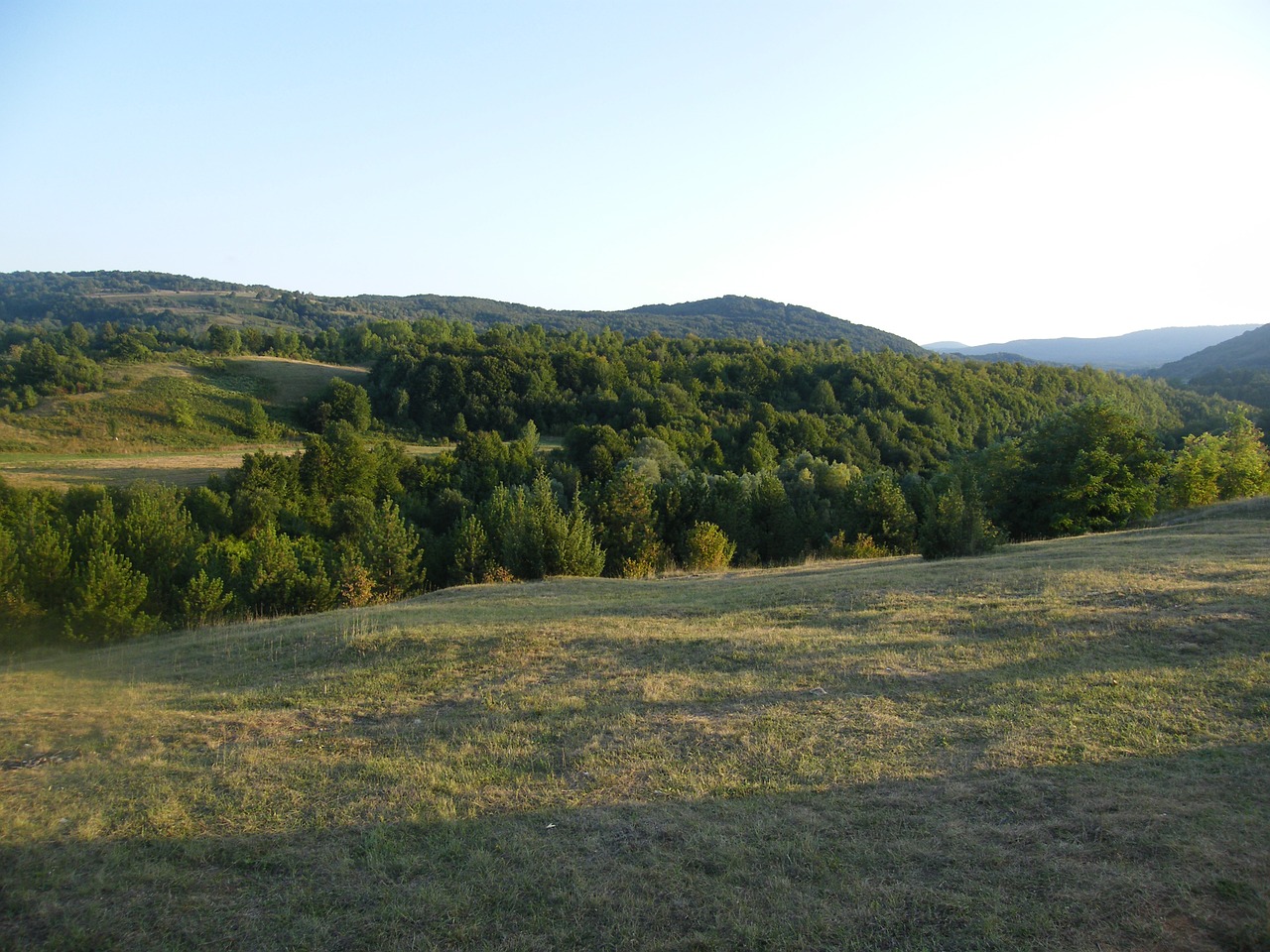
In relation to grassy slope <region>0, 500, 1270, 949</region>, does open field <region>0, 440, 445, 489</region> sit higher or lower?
lower

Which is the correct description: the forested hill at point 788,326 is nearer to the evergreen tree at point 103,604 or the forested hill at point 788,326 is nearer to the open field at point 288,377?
the open field at point 288,377

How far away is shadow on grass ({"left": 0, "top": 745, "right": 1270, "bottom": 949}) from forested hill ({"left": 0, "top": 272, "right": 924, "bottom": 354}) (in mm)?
142091

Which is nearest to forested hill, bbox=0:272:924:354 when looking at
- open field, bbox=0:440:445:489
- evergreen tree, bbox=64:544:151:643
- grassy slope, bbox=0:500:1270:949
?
open field, bbox=0:440:445:489

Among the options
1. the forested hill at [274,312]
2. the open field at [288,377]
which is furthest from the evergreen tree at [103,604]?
the forested hill at [274,312]

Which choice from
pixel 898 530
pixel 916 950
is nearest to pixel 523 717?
pixel 916 950

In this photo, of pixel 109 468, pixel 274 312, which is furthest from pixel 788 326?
pixel 109 468

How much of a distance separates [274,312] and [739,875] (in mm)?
183788

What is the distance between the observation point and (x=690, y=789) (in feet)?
20.0

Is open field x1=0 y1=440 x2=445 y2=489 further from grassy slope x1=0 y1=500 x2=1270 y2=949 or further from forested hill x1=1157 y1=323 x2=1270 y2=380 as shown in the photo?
forested hill x1=1157 y1=323 x2=1270 y2=380

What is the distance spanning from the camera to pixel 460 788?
629cm

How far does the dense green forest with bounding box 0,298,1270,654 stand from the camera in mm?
24281

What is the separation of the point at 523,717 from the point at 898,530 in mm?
34158

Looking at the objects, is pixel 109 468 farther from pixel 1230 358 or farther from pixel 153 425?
pixel 1230 358

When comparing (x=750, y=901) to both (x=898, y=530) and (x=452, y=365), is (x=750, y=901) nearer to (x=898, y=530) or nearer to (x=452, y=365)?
(x=898, y=530)
